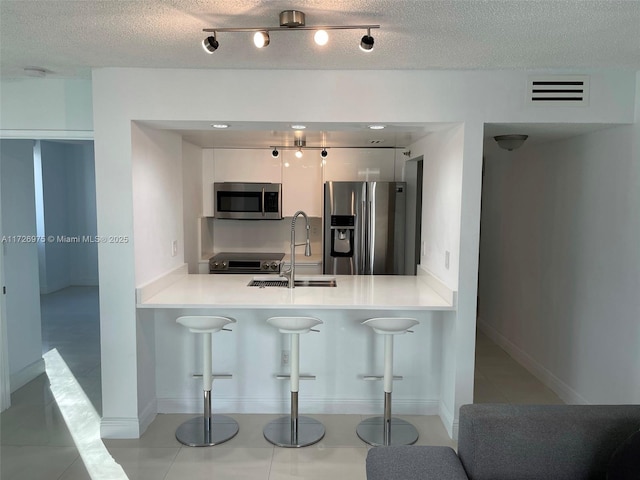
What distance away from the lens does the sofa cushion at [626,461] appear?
1.64 meters

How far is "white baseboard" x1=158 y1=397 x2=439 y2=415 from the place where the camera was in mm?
3475

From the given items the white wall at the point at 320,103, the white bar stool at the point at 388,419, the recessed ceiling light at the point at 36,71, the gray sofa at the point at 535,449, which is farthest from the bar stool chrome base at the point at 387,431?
the recessed ceiling light at the point at 36,71

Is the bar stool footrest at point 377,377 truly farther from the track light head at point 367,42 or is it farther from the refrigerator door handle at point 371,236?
the track light head at point 367,42

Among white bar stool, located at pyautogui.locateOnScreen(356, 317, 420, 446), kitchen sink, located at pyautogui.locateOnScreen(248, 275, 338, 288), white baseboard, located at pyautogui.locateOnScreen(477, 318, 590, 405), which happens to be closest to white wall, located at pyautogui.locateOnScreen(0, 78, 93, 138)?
kitchen sink, located at pyautogui.locateOnScreen(248, 275, 338, 288)

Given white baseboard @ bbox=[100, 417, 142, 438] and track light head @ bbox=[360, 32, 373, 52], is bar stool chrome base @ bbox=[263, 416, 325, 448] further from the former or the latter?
track light head @ bbox=[360, 32, 373, 52]

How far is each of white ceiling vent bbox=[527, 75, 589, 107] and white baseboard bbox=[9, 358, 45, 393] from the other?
4.47 m

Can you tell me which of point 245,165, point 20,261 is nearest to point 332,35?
point 245,165

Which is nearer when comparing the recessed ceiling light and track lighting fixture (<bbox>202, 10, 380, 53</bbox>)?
track lighting fixture (<bbox>202, 10, 380, 53</bbox>)

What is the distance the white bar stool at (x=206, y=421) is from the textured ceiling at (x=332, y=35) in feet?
5.28

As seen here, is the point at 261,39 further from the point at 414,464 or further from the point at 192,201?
the point at 192,201

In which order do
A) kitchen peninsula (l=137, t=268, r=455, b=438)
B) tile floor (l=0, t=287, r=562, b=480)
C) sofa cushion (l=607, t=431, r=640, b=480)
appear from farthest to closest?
kitchen peninsula (l=137, t=268, r=455, b=438) → tile floor (l=0, t=287, r=562, b=480) → sofa cushion (l=607, t=431, r=640, b=480)

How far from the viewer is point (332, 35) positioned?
7.39 ft

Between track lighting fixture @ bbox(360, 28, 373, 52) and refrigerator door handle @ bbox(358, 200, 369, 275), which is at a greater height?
track lighting fixture @ bbox(360, 28, 373, 52)

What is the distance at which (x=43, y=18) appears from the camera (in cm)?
207
